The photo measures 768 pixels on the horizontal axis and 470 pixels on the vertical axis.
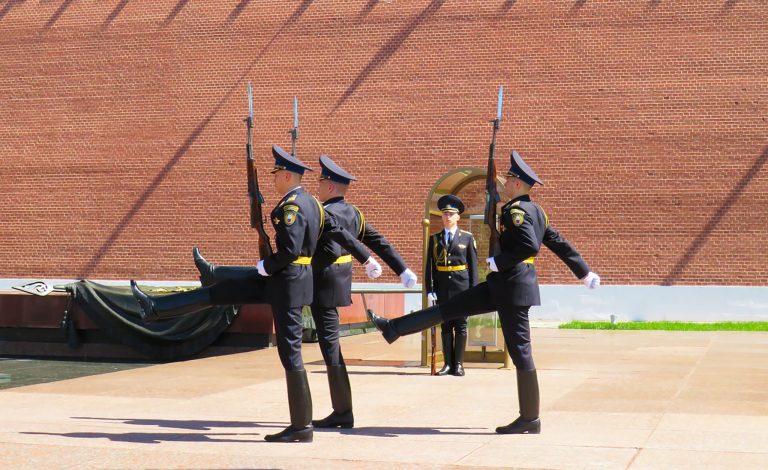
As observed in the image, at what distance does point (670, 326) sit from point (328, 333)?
47.3 ft

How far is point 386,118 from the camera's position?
23.6m

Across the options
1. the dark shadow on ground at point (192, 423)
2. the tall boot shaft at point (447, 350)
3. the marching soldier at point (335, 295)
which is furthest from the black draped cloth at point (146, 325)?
the marching soldier at point (335, 295)

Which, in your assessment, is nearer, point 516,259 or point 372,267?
point 516,259

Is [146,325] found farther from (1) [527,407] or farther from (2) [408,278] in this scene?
(1) [527,407]

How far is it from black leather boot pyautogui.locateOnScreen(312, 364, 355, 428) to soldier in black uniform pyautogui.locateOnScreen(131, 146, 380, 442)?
1.71 feet

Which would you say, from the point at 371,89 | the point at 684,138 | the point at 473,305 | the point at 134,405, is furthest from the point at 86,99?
the point at 473,305

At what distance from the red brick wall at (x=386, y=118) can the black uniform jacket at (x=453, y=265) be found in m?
11.4

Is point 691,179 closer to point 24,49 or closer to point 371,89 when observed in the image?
point 371,89

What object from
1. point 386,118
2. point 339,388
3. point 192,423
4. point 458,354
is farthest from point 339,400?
point 386,118

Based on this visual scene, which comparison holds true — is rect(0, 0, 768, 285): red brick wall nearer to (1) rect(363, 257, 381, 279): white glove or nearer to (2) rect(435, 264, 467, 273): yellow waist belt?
(2) rect(435, 264, 467, 273): yellow waist belt

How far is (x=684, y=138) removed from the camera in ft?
72.3

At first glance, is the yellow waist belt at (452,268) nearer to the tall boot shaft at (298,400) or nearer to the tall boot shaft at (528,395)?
the tall boot shaft at (528,395)

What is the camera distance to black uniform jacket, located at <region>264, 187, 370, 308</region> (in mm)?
6941

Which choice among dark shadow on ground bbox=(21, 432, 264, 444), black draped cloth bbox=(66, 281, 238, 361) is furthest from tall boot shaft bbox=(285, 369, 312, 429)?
black draped cloth bbox=(66, 281, 238, 361)
